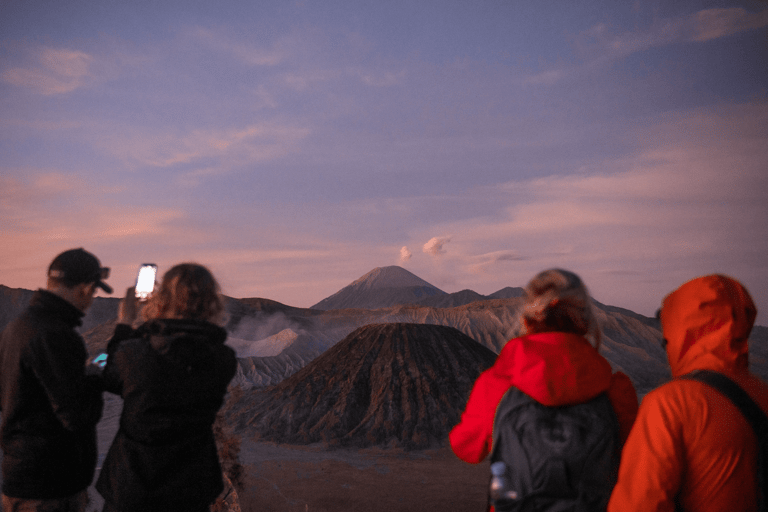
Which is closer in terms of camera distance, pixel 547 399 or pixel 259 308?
A: pixel 547 399

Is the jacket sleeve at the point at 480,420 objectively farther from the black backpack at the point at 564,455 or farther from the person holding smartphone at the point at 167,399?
the person holding smartphone at the point at 167,399

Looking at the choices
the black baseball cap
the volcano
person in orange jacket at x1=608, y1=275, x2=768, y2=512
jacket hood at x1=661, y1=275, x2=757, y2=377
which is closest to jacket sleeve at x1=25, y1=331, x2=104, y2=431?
the black baseball cap

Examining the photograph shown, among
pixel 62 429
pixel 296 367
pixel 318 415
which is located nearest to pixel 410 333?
pixel 318 415

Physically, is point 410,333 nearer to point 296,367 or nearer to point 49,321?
point 296,367

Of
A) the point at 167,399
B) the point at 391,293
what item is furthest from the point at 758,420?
the point at 391,293

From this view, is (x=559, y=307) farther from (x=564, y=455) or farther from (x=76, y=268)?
(x=76, y=268)

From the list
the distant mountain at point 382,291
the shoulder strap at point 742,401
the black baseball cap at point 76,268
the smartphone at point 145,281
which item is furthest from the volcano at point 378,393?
the distant mountain at point 382,291

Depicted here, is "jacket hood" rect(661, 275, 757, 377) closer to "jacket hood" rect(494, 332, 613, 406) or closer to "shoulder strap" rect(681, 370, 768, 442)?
"shoulder strap" rect(681, 370, 768, 442)
